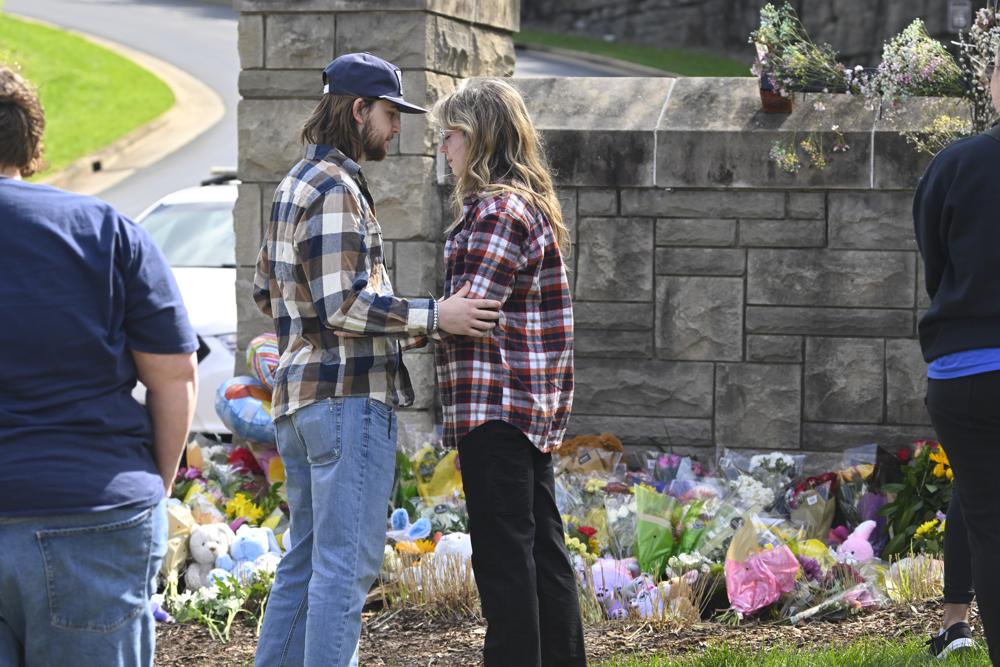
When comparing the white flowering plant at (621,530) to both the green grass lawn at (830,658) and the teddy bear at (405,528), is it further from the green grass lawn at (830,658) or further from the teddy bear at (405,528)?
the green grass lawn at (830,658)

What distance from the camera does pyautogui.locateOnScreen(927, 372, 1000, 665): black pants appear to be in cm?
326

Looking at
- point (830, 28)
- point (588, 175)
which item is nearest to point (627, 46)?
point (830, 28)

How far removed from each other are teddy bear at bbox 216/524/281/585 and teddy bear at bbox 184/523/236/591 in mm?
40

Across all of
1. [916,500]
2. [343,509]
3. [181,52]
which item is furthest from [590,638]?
[181,52]

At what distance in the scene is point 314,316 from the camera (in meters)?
3.49

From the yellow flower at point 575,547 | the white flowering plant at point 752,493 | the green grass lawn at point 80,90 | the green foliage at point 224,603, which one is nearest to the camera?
the green foliage at point 224,603

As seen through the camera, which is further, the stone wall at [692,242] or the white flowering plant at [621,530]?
the stone wall at [692,242]

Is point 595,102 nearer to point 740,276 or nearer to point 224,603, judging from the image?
point 740,276

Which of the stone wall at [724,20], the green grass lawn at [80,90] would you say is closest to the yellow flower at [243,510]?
the green grass lawn at [80,90]

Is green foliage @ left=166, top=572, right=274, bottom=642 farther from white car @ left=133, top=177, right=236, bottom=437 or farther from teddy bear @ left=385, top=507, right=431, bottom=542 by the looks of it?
white car @ left=133, top=177, right=236, bottom=437

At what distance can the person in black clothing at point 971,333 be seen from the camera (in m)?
3.25

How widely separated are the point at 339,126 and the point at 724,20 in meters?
28.7

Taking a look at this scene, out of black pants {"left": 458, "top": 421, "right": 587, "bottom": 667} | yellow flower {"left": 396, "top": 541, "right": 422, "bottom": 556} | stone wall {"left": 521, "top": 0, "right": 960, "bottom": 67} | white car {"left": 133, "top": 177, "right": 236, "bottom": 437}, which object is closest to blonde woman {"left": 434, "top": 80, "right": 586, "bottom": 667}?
black pants {"left": 458, "top": 421, "right": 587, "bottom": 667}

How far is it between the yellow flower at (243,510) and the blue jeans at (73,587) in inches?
113
